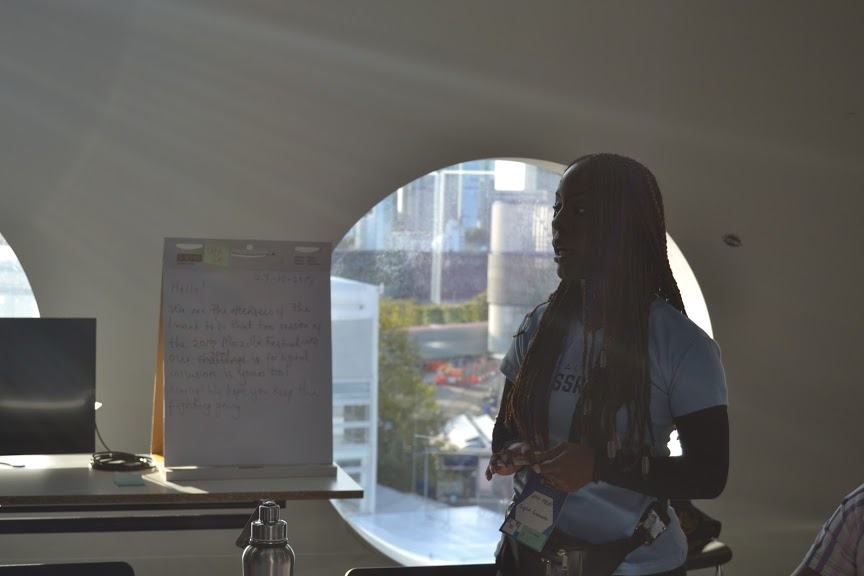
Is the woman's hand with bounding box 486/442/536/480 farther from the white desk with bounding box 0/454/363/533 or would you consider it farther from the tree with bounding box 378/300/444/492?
the tree with bounding box 378/300/444/492

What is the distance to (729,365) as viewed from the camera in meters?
3.87

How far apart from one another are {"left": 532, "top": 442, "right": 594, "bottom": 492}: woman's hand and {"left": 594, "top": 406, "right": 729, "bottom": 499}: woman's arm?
0.02 m

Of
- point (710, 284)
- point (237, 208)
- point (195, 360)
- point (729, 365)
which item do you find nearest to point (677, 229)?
point (710, 284)

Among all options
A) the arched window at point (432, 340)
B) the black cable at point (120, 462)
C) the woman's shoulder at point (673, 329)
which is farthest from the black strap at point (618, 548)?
the arched window at point (432, 340)

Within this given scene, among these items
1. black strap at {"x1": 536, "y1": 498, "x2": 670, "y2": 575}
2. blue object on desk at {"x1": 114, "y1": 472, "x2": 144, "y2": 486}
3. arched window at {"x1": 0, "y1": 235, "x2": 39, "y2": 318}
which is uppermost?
arched window at {"x1": 0, "y1": 235, "x2": 39, "y2": 318}

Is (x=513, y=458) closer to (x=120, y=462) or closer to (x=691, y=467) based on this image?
(x=691, y=467)

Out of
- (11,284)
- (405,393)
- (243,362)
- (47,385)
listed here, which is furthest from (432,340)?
(47,385)

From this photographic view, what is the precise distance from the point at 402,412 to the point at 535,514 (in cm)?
727

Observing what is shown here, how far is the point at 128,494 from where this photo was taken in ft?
8.33

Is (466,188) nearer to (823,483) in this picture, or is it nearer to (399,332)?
(399,332)

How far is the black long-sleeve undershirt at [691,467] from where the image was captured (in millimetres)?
1511

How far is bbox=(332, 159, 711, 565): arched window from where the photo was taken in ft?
25.7

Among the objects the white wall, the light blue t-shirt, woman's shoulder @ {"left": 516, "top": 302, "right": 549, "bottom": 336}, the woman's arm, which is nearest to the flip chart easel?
the white wall

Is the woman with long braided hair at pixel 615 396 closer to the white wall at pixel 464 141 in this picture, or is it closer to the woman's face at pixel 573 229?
the woman's face at pixel 573 229
